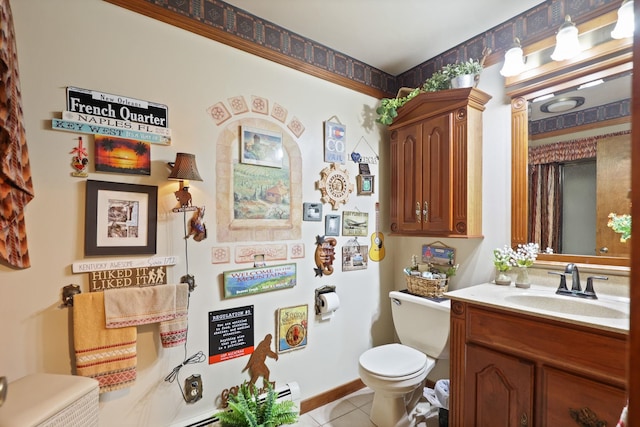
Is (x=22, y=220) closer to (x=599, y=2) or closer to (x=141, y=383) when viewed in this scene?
(x=141, y=383)

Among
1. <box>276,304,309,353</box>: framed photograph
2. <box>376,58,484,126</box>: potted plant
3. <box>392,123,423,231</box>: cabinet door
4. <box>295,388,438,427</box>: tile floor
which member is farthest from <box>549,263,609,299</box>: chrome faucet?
<box>276,304,309,353</box>: framed photograph

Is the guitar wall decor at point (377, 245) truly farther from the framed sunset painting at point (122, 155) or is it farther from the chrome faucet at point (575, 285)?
the framed sunset painting at point (122, 155)

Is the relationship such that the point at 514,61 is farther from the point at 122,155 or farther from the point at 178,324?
the point at 178,324

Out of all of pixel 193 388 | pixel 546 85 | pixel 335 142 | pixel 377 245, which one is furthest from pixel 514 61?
pixel 193 388

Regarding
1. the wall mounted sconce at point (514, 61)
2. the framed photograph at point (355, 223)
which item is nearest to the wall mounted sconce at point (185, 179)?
the framed photograph at point (355, 223)

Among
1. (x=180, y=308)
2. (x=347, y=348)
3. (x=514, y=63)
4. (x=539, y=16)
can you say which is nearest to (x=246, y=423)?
(x=180, y=308)

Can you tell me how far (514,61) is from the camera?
6.16 ft

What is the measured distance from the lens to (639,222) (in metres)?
0.38

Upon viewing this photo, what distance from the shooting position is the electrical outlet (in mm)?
1688

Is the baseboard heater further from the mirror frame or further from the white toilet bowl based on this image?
the mirror frame

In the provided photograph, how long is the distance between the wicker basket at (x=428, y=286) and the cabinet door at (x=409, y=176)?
1.28ft

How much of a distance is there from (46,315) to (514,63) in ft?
9.54

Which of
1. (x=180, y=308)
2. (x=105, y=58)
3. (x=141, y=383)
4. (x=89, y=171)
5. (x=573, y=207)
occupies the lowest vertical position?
(x=141, y=383)

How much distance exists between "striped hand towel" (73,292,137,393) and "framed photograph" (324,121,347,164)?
5.39ft
